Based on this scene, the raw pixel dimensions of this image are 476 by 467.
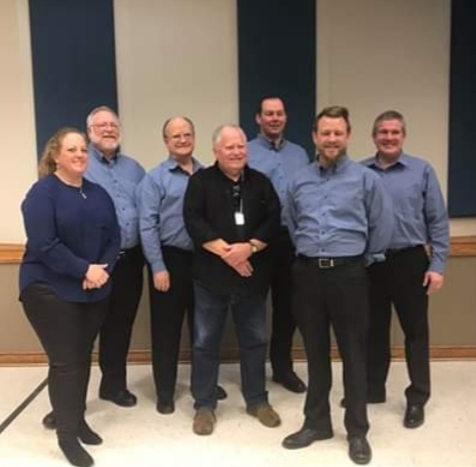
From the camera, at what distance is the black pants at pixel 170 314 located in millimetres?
3213

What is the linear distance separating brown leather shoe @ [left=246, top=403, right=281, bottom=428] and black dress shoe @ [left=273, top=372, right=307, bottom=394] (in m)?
0.37

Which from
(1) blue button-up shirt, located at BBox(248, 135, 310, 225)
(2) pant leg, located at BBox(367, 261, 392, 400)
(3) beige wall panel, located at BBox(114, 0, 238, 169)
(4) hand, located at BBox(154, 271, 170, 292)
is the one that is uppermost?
(3) beige wall panel, located at BBox(114, 0, 238, 169)

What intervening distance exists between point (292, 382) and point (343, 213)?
1.35 metres

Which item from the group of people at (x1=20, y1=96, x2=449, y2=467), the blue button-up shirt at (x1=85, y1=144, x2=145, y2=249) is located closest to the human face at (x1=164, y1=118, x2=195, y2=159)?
the group of people at (x1=20, y1=96, x2=449, y2=467)

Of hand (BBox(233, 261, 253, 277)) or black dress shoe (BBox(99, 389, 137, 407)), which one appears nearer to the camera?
hand (BBox(233, 261, 253, 277))

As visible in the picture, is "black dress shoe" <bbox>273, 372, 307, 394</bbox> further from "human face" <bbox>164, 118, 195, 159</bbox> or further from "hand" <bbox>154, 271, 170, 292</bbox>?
"human face" <bbox>164, 118, 195, 159</bbox>

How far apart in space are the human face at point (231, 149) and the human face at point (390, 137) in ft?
2.25

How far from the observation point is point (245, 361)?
314 centimetres

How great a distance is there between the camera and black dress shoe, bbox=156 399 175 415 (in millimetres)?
3287

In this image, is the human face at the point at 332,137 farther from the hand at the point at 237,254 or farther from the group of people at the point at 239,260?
the hand at the point at 237,254

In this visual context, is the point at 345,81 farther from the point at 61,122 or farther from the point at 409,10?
the point at 61,122

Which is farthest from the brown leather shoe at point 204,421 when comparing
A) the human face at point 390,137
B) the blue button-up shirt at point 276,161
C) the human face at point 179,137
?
the human face at point 390,137

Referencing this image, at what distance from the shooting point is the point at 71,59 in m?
4.03

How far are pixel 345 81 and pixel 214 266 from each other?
186cm
